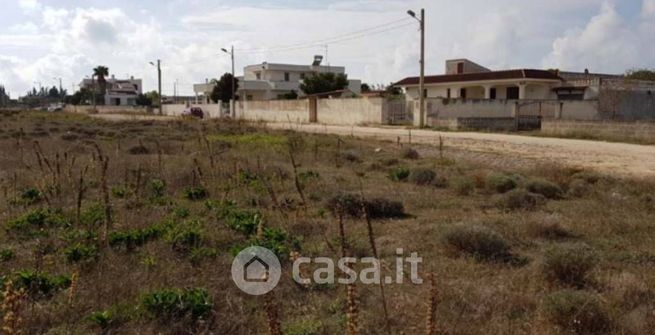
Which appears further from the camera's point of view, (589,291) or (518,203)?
(518,203)

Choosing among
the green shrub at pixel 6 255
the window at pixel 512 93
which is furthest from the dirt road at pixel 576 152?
the window at pixel 512 93

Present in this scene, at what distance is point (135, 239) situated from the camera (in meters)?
5.89

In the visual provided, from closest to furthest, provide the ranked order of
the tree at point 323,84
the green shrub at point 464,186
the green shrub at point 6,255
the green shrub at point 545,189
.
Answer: the green shrub at point 6,255 < the green shrub at point 545,189 < the green shrub at point 464,186 < the tree at point 323,84

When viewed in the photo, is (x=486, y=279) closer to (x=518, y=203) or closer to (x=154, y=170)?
(x=518, y=203)

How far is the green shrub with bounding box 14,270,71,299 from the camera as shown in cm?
448

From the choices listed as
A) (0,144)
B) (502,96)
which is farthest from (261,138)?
(502,96)

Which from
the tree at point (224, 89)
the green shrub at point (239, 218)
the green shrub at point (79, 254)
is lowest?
the green shrub at point (79, 254)

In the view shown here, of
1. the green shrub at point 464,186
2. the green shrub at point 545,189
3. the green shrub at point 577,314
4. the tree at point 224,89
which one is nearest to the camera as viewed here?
the green shrub at point 577,314

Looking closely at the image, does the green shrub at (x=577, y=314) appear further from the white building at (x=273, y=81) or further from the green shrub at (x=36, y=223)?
the white building at (x=273, y=81)

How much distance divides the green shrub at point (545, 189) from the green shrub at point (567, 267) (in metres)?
4.60

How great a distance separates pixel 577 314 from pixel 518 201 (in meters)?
4.67

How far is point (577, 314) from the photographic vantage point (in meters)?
4.04

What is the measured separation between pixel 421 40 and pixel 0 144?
935 inches

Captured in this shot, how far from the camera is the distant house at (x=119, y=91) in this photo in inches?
4304
